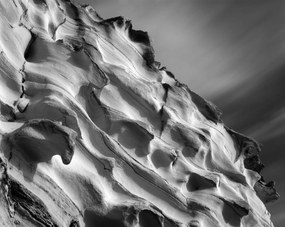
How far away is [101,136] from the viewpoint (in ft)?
12.9

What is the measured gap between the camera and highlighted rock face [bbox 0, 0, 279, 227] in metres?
3.15

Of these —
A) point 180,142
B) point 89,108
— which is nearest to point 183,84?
point 180,142

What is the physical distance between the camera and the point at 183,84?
5.89 m

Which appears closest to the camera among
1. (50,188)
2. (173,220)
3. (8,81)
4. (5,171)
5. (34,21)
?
(5,171)

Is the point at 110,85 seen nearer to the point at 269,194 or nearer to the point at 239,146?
the point at 239,146

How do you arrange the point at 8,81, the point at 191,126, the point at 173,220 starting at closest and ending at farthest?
the point at 8,81 → the point at 173,220 → the point at 191,126

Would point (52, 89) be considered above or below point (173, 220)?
above

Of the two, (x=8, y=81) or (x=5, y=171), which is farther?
(x=8, y=81)

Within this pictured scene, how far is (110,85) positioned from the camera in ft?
14.9

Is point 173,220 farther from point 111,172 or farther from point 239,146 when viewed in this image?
point 239,146

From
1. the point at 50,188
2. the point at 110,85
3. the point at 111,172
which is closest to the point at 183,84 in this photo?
the point at 110,85

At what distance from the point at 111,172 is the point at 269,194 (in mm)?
2891

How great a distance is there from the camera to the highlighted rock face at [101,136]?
3.15 metres

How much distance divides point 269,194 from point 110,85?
2.50 meters
